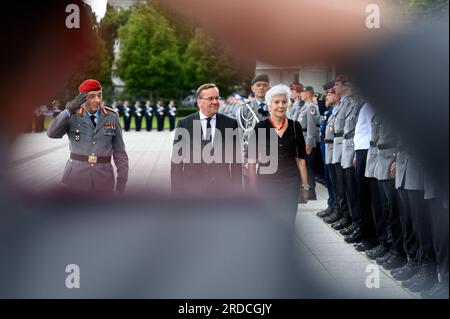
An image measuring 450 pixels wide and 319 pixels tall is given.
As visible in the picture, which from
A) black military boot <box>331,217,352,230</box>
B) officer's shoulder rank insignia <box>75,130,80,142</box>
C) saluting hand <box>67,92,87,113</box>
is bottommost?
black military boot <box>331,217,352,230</box>

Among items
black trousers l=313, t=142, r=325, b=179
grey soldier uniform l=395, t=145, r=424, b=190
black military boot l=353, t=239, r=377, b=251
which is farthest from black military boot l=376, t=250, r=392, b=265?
black trousers l=313, t=142, r=325, b=179

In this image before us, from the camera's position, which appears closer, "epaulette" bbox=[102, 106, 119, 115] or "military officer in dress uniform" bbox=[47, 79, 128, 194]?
"military officer in dress uniform" bbox=[47, 79, 128, 194]

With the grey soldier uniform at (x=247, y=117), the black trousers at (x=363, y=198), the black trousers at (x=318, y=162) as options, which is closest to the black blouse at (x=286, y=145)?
the grey soldier uniform at (x=247, y=117)

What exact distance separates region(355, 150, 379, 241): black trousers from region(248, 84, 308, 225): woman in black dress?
4.22 feet

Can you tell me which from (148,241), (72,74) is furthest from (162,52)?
(148,241)

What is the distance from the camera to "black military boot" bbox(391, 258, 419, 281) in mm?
3763

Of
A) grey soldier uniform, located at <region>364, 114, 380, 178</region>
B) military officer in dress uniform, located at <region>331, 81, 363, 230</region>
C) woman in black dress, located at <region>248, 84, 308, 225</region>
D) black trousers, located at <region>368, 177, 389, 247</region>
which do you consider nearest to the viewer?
woman in black dress, located at <region>248, 84, 308, 225</region>

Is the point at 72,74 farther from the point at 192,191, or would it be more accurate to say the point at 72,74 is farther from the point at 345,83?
the point at 345,83

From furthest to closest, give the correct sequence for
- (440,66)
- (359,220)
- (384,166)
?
(359,220) < (384,166) < (440,66)

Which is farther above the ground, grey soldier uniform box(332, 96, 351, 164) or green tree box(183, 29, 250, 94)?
green tree box(183, 29, 250, 94)

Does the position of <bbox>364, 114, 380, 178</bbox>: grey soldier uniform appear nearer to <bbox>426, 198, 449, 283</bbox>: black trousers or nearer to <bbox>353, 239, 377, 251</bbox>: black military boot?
<bbox>353, 239, 377, 251</bbox>: black military boot

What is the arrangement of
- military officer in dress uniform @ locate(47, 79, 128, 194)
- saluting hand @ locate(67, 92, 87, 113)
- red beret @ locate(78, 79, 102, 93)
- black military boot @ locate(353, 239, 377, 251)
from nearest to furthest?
red beret @ locate(78, 79, 102, 93) → saluting hand @ locate(67, 92, 87, 113) → military officer in dress uniform @ locate(47, 79, 128, 194) → black military boot @ locate(353, 239, 377, 251)
